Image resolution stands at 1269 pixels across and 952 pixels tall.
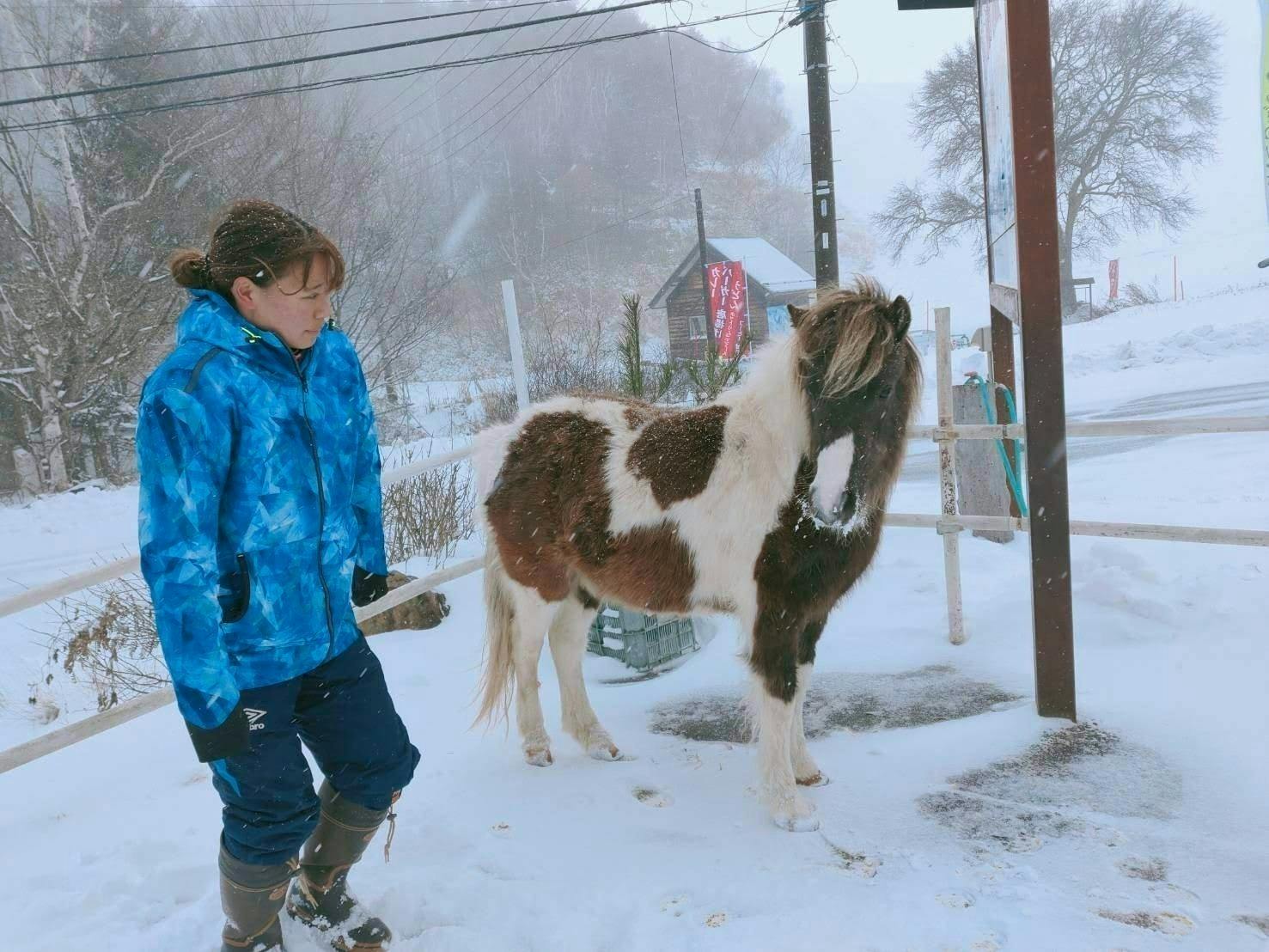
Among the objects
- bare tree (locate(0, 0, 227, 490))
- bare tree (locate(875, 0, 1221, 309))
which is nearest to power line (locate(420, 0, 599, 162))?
bare tree (locate(875, 0, 1221, 309))

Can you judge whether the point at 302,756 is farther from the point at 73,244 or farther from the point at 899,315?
the point at 73,244

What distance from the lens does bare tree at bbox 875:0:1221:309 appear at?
26.4m

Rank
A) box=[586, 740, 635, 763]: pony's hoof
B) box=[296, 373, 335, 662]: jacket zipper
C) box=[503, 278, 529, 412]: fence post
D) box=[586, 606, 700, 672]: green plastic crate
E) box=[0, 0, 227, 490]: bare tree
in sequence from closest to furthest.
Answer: box=[296, 373, 335, 662]: jacket zipper → box=[586, 740, 635, 763]: pony's hoof → box=[586, 606, 700, 672]: green plastic crate → box=[503, 278, 529, 412]: fence post → box=[0, 0, 227, 490]: bare tree

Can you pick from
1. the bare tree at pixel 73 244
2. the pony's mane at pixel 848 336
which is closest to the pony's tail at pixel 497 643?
the pony's mane at pixel 848 336

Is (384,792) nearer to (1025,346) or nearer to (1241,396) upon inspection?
(1025,346)

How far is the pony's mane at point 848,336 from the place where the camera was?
245 cm

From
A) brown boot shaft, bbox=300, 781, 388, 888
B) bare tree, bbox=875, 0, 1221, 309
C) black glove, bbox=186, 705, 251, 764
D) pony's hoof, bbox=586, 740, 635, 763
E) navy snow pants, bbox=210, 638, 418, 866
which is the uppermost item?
bare tree, bbox=875, 0, 1221, 309

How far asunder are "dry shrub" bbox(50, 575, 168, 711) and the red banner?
16.2 metres

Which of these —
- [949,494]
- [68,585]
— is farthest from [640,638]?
[68,585]

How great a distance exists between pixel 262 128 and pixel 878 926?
18.4 meters

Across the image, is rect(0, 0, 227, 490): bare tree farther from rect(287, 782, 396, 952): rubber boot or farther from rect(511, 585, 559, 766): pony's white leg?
rect(287, 782, 396, 952): rubber boot

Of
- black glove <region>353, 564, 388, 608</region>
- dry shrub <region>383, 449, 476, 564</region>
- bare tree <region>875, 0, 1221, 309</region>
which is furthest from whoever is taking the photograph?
bare tree <region>875, 0, 1221, 309</region>

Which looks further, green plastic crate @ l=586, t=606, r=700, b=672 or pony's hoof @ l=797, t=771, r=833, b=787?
green plastic crate @ l=586, t=606, r=700, b=672

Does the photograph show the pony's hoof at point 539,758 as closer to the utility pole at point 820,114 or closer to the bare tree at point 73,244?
the utility pole at point 820,114
